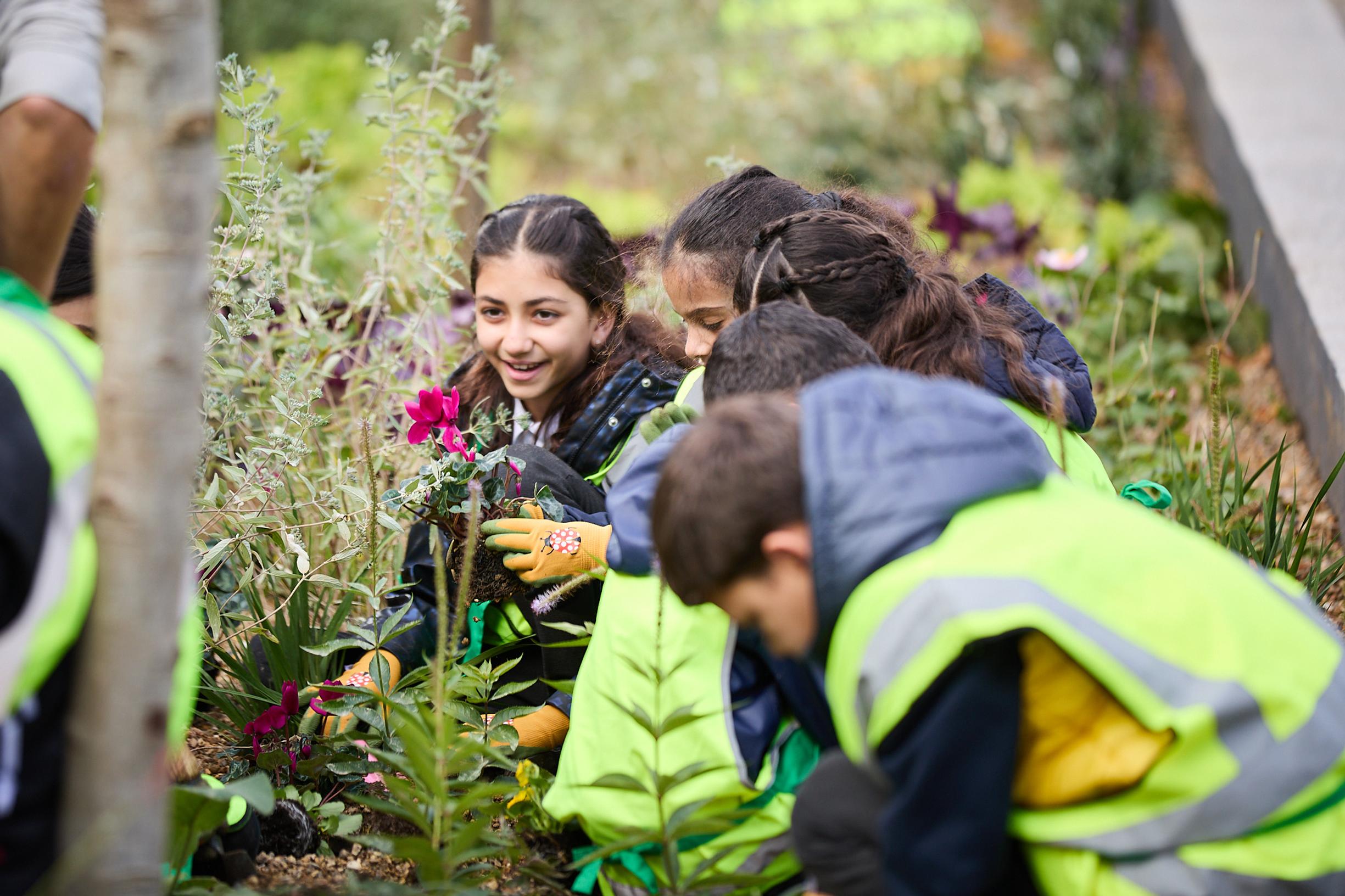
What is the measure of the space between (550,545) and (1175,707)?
114 centimetres

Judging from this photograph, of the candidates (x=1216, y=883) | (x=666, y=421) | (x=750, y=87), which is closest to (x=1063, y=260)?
(x=666, y=421)

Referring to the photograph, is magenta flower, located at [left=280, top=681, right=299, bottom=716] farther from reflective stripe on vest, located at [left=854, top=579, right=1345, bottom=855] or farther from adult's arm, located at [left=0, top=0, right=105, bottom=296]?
reflective stripe on vest, located at [left=854, top=579, right=1345, bottom=855]

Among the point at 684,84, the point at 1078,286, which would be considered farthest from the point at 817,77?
the point at 1078,286

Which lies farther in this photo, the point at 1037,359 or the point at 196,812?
the point at 1037,359

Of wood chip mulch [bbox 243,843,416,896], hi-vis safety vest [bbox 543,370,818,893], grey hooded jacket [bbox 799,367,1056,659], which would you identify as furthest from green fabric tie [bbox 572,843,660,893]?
grey hooded jacket [bbox 799,367,1056,659]

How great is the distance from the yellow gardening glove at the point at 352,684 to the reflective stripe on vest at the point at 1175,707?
1.03m

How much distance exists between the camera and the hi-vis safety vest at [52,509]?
4.20 feet

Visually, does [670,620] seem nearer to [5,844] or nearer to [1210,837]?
[1210,837]

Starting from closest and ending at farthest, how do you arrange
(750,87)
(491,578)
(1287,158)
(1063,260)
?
(491,578) → (1063,260) → (1287,158) → (750,87)

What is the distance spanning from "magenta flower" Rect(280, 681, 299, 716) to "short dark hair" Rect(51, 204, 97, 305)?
2.82 ft

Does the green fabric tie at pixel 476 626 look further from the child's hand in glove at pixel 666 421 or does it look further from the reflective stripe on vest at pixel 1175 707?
the reflective stripe on vest at pixel 1175 707

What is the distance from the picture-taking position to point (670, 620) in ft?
6.15

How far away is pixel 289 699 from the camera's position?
2111 millimetres

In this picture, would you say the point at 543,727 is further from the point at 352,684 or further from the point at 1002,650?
the point at 1002,650
